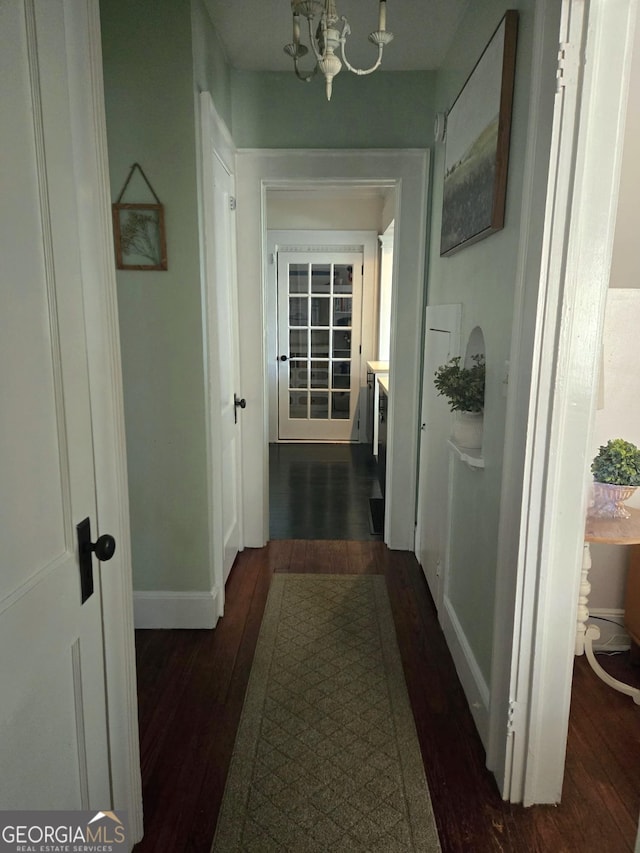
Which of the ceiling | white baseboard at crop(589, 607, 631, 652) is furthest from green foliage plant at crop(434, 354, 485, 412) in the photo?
the ceiling

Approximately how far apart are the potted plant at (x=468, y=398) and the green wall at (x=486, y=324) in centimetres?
6

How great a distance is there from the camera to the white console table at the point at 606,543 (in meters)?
1.76

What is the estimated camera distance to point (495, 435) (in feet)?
5.67

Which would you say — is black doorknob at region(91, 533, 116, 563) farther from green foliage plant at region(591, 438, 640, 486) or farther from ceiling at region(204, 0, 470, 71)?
ceiling at region(204, 0, 470, 71)

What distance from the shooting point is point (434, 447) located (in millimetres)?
2729

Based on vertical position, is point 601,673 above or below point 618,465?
below

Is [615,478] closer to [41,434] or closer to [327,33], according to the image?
[327,33]

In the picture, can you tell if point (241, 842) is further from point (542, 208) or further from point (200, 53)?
point (200, 53)

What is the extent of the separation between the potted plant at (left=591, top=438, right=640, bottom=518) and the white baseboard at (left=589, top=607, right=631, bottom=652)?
25.9 inches

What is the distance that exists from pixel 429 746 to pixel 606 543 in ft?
3.06

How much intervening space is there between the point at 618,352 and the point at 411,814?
5.76 ft

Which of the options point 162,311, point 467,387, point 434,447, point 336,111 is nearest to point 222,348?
point 162,311

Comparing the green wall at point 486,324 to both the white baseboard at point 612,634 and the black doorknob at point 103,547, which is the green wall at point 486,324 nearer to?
the white baseboard at point 612,634

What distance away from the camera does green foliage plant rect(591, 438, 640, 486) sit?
188 cm
